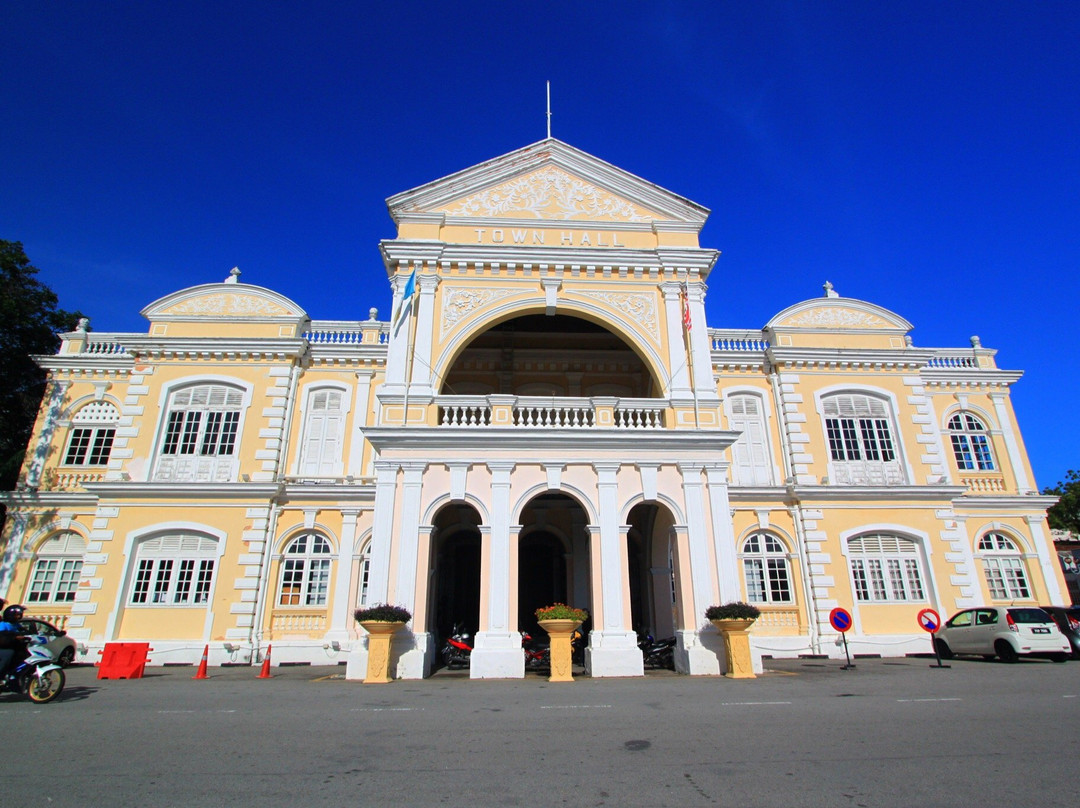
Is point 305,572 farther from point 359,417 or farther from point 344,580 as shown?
point 359,417

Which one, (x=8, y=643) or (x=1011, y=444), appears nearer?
(x=8, y=643)

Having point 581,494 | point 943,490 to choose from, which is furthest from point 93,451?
point 943,490

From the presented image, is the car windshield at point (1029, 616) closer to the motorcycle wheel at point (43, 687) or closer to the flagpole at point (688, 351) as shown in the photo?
the flagpole at point (688, 351)

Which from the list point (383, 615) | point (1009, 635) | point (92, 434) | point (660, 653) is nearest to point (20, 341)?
point (92, 434)

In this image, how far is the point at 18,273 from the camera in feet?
67.9

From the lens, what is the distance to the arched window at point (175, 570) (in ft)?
55.5

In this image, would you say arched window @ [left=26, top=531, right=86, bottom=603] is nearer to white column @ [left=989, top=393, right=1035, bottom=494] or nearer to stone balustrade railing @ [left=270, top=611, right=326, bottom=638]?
stone balustrade railing @ [left=270, top=611, right=326, bottom=638]

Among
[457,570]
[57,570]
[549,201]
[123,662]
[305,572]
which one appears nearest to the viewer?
[123,662]

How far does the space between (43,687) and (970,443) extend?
25.7m

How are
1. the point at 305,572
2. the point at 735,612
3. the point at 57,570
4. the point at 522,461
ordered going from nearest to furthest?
the point at 735,612 < the point at 522,461 < the point at 305,572 < the point at 57,570

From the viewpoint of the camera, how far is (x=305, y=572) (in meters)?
17.7

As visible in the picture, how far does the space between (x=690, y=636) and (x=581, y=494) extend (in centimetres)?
372

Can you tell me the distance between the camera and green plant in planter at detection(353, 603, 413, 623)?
38.1 feet

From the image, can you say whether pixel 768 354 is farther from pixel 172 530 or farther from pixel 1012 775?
pixel 172 530
